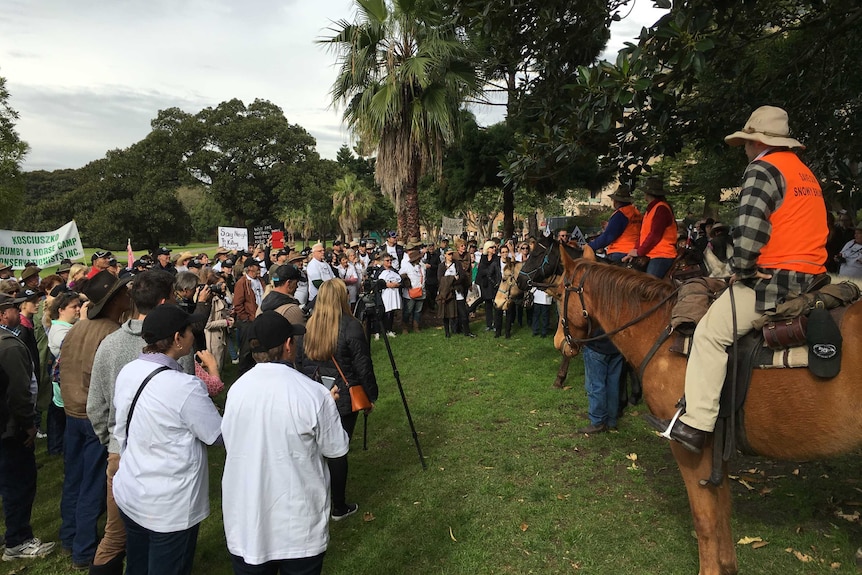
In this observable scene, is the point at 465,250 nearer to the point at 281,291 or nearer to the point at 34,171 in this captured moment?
the point at 281,291

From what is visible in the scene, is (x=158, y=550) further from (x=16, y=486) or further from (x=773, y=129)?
(x=773, y=129)

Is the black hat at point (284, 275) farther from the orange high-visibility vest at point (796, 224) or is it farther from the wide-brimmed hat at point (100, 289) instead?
the orange high-visibility vest at point (796, 224)

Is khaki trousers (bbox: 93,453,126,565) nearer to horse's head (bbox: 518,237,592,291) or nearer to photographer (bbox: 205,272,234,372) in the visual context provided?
horse's head (bbox: 518,237,592,291)

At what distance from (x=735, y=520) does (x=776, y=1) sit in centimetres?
707

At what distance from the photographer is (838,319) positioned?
339 centimetres

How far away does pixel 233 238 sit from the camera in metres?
18.1

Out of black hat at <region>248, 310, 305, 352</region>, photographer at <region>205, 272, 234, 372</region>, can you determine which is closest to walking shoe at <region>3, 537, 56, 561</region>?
black hat at <region>248, 310, 305, 352</region>

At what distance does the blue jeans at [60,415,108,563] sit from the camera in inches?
171

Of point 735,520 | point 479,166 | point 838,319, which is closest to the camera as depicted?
point 838,319

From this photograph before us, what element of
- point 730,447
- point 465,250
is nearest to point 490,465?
point 730,447

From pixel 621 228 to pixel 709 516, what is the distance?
→ 4.19 m

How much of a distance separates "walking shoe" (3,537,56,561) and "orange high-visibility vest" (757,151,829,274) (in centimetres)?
623

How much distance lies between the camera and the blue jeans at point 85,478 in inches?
171

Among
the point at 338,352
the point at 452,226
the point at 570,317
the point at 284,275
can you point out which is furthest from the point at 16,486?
the point at 452,226
